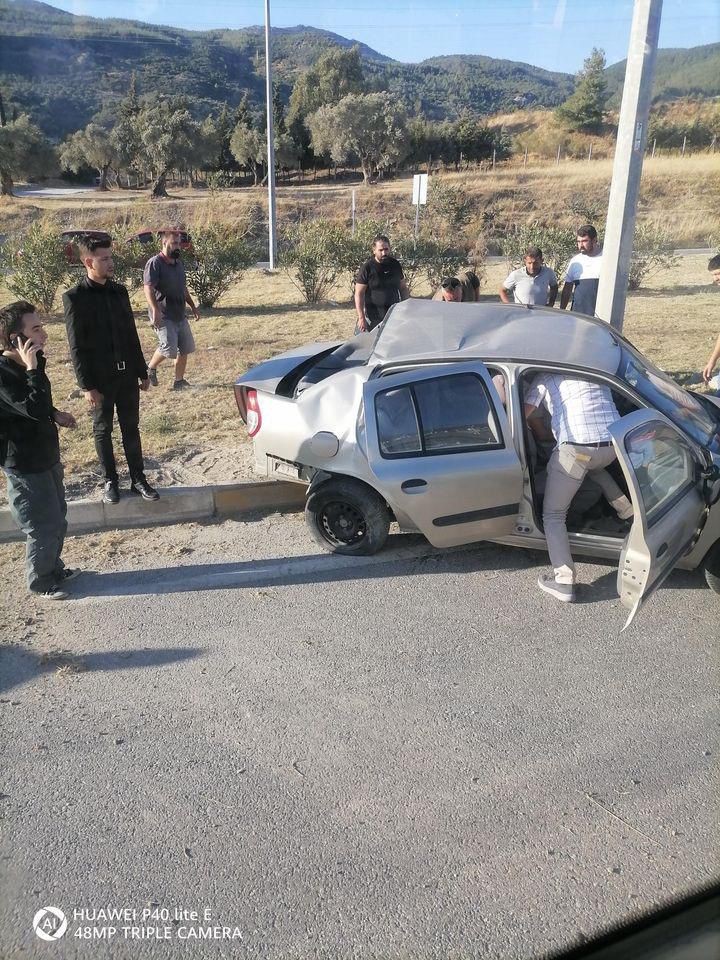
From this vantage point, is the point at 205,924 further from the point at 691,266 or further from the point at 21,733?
the point at 691,266

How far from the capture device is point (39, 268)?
12.3 m

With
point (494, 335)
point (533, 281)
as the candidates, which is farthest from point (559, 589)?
point (533, 281)

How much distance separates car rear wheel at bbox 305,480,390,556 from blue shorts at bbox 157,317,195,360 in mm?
4032

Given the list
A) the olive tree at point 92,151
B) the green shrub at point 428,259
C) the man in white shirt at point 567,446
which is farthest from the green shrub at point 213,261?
the olive tree at point 92,151

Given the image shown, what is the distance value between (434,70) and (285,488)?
130 metres

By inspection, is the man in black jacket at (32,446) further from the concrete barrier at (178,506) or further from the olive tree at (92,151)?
the olive tree at (92,151)

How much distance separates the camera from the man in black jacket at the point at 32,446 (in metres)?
3.73

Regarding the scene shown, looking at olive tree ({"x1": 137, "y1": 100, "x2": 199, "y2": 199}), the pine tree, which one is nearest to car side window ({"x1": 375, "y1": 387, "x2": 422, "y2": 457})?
olive tree ({"x1": 137, "y1": 100, "x2": 199, "y2": 199})

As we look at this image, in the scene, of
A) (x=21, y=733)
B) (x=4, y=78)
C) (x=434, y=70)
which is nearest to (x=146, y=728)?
(x=21, y=733)

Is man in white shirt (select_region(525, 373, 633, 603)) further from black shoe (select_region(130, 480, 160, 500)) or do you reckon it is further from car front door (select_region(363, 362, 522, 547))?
black shoe (select_region(130, 480, 160, 500))

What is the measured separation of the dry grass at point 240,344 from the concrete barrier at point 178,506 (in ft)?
1.24

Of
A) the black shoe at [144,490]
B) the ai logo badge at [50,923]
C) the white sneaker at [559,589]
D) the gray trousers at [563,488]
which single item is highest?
the gray trousers at [563,488]

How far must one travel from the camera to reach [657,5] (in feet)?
19.6

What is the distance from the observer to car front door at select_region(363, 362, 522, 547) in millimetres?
4180
